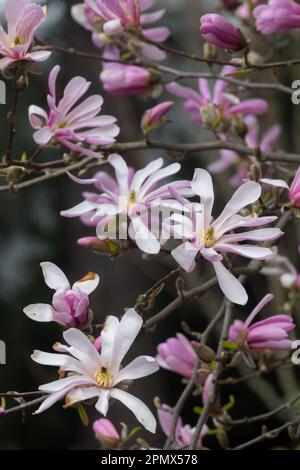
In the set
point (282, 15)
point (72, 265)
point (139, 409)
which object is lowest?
point (72, 265)

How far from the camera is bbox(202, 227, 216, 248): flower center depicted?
689 millimetres

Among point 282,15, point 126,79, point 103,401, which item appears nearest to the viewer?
point 103,401

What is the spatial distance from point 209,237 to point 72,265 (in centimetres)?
237

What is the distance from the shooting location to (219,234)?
27.3 inches

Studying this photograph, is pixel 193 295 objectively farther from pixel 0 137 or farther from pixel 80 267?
pixel 0 137

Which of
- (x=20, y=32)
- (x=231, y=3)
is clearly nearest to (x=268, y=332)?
(x=20, y=32)

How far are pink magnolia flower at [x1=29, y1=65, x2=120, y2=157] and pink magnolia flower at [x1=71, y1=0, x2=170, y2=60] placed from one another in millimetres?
156

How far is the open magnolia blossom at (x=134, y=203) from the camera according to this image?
734 mm

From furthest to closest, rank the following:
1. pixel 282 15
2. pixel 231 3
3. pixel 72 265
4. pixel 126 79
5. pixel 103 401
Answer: pixel 72 265, pixel 231 3, pixel 126 79, pixel 282 15, pixel 103 401

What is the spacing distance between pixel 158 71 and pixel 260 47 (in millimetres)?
957

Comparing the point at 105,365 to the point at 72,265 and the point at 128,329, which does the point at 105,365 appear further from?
the point at 72,265

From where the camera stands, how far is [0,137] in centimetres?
371

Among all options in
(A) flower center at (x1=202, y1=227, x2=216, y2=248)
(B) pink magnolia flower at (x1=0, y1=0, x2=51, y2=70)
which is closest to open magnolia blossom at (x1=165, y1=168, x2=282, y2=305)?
(A) flower center at (x1=202, y1=227, x2=216, y2=248)
